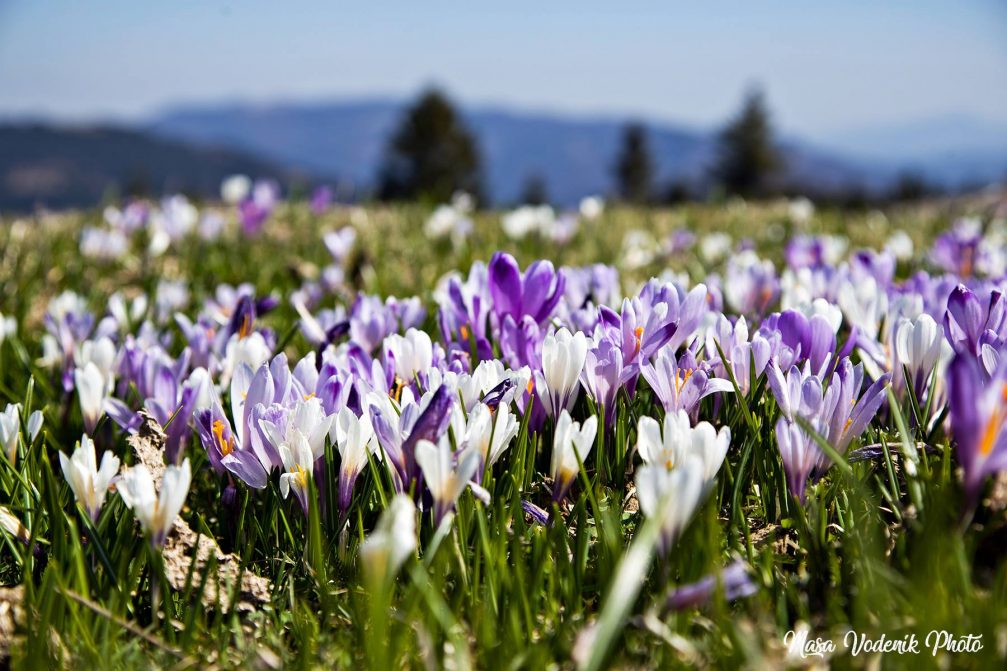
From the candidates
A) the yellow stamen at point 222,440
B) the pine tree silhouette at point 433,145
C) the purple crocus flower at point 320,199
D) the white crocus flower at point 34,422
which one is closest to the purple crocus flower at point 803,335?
the yellow stamen at point 222,440

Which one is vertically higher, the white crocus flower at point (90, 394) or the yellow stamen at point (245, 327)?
the yellow stamen at point (245, 327)

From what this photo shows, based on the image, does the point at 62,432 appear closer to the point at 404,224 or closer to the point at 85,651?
the point at 85,651

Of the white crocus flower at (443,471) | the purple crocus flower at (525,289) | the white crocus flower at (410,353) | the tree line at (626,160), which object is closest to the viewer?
the white crocus flower at (443,471)

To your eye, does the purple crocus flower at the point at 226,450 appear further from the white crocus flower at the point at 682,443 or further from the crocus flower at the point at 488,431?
the white crocus flower at the point at 682,443

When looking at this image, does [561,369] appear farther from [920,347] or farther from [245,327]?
[245,327]

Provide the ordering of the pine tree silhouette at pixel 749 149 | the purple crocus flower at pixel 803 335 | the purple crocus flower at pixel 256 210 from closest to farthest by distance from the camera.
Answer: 1. the purple crocus flower at pixel 803 335
2. the purple crocus flower at pixel 256 210
3. the pine tree silhouette at pixel 749 149

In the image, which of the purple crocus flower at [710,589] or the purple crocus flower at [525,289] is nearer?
the purple crocus flower at [710,589]

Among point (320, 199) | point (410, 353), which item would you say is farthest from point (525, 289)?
point (320, 199)
